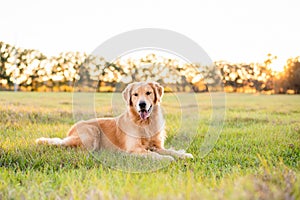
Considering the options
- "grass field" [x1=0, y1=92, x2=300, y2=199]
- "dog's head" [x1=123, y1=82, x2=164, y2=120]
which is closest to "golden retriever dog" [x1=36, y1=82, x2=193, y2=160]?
"dog's head" [x1=123, y1=82, x2=164, y2=120]

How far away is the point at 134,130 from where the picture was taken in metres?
6.30

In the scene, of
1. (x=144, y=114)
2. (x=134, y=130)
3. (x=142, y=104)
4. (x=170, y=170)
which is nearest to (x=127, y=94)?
(x=142, y=104)

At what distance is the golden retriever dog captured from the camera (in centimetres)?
581

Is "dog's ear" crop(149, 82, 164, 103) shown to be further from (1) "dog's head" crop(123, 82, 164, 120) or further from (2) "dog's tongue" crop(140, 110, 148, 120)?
(2) "dog's tongue" crop(140, 110, 148, 120)

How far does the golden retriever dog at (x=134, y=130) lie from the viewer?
19.1 feet

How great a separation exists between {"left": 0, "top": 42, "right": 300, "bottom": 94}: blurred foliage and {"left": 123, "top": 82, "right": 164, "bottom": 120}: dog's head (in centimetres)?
29

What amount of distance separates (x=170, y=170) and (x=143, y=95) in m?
1.55

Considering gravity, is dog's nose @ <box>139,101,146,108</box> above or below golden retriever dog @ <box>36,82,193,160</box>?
above

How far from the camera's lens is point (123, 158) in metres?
5.53

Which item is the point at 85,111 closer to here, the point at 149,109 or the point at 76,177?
the point at 149,109

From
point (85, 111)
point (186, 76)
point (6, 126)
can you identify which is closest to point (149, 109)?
point (186, 76)

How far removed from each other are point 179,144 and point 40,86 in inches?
1273

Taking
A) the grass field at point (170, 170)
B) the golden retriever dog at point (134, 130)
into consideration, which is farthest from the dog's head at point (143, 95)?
the grass field at point (170, 170)

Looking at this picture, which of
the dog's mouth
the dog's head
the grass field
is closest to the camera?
the grass field
